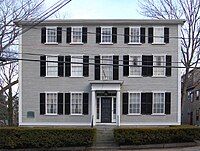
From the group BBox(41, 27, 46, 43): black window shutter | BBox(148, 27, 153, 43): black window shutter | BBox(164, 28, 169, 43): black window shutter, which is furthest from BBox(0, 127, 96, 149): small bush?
BBox(164, 28, 169, 43): black window shutter

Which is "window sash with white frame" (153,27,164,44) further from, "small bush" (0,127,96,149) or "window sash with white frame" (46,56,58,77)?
"small bush" (0,127,96,149)

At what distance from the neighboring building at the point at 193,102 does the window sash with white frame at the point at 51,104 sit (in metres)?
23.5

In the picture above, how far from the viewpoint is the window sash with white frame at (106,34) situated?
36719 millimetres

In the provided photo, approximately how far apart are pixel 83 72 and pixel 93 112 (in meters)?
3.53

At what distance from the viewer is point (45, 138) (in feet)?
89.7

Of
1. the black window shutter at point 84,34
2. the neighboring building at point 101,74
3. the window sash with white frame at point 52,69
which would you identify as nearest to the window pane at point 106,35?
the neighboring building at point 101,74

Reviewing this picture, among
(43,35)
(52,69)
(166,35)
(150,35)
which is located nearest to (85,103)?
(52,69)

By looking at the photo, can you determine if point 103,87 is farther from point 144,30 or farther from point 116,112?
point 144,30

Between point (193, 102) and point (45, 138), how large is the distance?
3818 cm

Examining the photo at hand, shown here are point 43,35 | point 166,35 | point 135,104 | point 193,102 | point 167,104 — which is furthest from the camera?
point 193,102

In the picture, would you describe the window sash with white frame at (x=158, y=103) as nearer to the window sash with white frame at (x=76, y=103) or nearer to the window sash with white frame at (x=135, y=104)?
the window sash with white frame at (x=135, y=104)

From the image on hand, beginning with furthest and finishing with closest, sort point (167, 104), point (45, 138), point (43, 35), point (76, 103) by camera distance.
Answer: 1. point (43, 35)
2. point (76, 103)
3. point (167, 104)
4. point (45, 138)

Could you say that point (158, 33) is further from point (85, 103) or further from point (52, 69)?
point (52, 69)

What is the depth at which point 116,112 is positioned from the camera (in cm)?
3591
